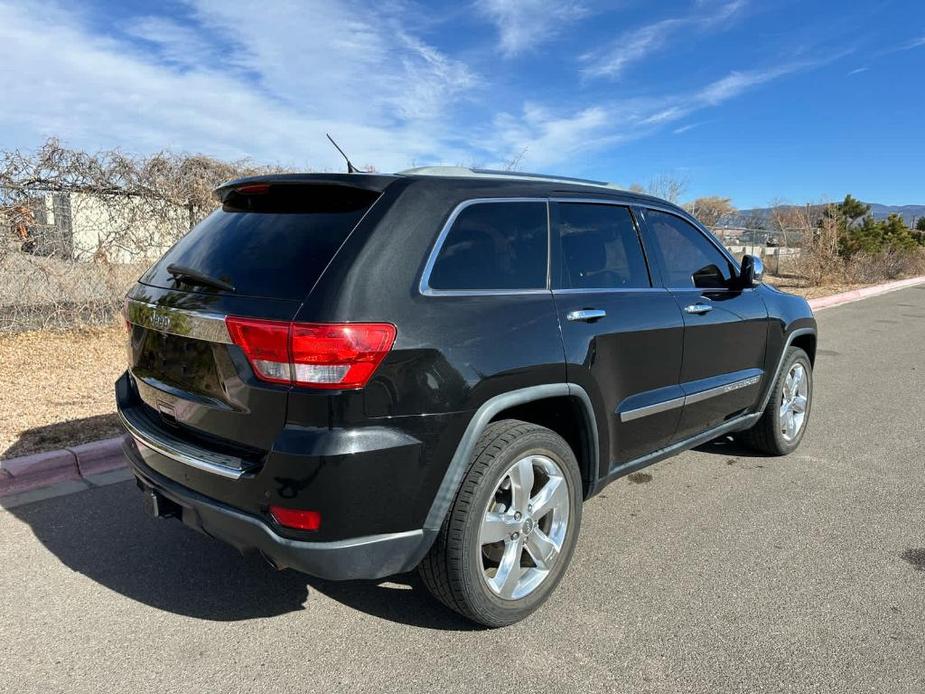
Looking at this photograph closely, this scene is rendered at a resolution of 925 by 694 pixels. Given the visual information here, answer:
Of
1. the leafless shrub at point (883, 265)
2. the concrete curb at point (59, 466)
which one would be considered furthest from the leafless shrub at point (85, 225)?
the leafless shrub at point (883, 265)

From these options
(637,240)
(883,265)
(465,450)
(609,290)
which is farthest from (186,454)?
(883,265)

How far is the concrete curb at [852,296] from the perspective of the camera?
52.3ft

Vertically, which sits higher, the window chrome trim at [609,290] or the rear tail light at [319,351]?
the window chrome trim at [609,290]

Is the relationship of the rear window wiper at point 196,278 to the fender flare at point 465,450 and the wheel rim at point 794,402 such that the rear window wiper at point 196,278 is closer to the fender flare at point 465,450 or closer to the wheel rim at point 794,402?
the fender flare at point 465,450

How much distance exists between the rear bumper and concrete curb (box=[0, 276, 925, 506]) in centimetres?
208

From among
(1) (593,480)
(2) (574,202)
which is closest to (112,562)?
(1) (593,480)

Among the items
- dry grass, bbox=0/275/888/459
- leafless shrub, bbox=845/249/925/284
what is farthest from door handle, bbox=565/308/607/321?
leafless shrub, bbox=845/249/925/284

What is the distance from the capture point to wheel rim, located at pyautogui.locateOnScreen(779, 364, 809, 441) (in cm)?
482

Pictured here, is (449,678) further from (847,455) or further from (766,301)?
(847,455)

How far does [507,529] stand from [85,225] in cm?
710

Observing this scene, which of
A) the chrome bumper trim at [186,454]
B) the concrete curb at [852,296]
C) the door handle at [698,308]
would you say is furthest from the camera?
the concrete curb at [852,296]

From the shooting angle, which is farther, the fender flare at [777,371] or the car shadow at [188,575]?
the fender flare at [777,371]

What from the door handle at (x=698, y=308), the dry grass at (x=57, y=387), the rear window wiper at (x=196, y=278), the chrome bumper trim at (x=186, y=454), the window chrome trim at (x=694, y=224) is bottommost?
the dry grass at (x=57, y=387)

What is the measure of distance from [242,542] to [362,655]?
2.17 ft
